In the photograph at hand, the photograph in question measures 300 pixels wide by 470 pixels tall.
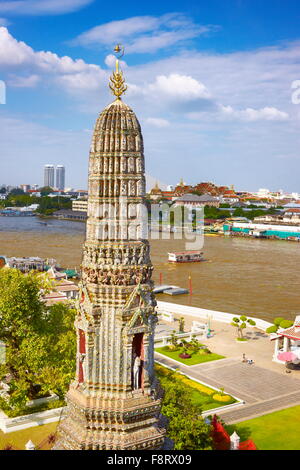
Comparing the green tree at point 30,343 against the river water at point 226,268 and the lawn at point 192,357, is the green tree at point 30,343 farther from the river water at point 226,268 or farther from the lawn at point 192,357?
the river water at point 226,268

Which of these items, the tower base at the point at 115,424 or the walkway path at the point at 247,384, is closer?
the tower base at the point at 115,424

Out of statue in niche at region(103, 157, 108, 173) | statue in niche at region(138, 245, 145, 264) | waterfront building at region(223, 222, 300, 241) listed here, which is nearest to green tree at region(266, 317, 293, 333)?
statue in niche at region(138, 245, 145, 264)

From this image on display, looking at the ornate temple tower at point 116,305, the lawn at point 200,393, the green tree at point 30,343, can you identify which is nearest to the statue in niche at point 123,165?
the ornate temple tower at point 116,305

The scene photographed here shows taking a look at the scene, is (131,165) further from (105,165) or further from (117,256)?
(117,256)

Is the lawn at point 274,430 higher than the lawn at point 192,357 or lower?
lower

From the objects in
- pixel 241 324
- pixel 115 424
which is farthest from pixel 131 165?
pixel 241 324

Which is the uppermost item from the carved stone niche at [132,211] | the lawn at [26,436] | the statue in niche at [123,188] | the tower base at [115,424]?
the statue in niche at [123,188]

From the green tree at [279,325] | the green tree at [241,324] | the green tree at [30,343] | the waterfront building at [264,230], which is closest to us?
the green tree at [30,343]

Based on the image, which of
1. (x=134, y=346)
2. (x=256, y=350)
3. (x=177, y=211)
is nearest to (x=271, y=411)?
(x=256, y=350)
